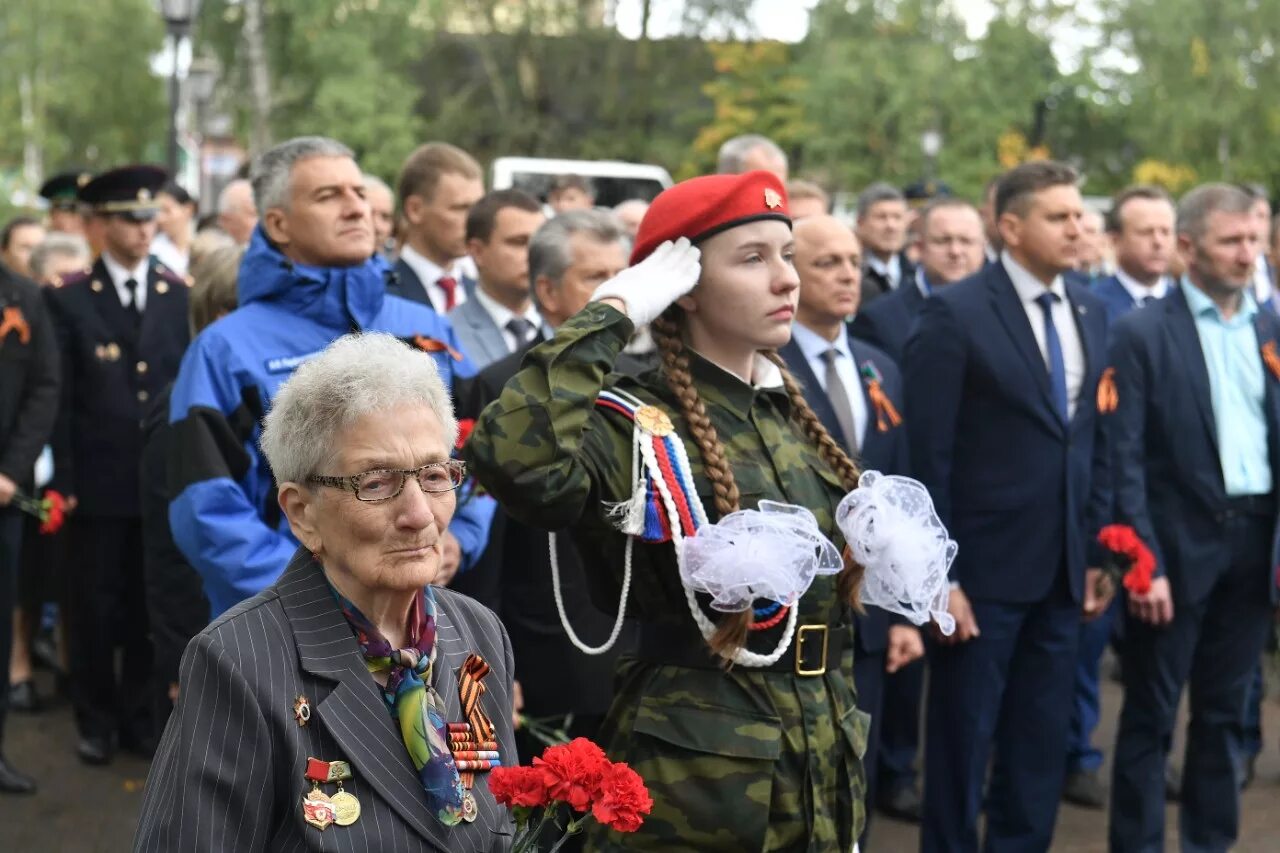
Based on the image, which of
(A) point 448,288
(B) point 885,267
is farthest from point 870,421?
(B) point 885,267

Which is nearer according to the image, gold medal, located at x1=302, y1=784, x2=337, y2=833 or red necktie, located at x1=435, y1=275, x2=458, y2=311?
gold medal, located at x1=302, y1=784, x2=337, y2=833

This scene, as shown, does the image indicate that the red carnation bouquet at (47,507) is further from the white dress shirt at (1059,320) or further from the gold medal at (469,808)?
the gold medal at (469,808)

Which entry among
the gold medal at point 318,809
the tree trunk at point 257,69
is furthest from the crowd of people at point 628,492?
the tree trunk at point 257,69

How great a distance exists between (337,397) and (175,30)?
47.6 feet

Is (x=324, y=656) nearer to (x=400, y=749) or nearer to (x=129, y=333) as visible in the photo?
(x=400, y=749)

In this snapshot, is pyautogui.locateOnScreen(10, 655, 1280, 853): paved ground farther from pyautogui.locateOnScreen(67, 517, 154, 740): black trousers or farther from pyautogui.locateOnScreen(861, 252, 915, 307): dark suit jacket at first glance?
pyautogui.locateOnScreen(861, 252, 915, 307): dark suit jacket

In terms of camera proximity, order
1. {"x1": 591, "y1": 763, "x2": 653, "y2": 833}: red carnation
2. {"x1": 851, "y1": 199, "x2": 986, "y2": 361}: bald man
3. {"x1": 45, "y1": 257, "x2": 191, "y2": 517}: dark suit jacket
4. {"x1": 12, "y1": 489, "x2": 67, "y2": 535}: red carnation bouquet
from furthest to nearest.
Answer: {"x1": 851, "y1": 199, "x2": 986, "y2": 361}: bald man
{"x1": 45, "y1": 257, "x2": 191, "y2": 517}: dark suit jacket
{"x1": 12, "y1": 489, "x2": 67, "y2": 535}: red carnation bouquet
{"x1": 591, "y1": 763, "x2": 653, "y2": 833}: red carnation

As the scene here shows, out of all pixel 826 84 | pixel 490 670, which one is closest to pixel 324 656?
pixel 490 670

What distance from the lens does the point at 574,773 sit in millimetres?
2854

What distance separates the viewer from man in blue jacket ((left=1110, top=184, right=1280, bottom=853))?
21.4 feet

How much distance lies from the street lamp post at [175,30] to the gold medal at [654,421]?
13020 millimetres

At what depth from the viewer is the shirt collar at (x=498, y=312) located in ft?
23.2

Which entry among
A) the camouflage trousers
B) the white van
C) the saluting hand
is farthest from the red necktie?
the white van

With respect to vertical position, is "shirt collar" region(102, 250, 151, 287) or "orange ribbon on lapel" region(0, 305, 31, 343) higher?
"shirt collar" region(102, 250, 151, 287)
